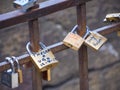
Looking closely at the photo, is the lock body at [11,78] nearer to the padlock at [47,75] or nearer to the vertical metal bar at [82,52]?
the padlock at [47,75]

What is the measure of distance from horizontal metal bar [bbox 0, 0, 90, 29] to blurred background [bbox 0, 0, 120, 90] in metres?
1.07

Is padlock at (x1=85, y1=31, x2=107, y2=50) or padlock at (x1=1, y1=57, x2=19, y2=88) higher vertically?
padlock at (x1=85, y1=31, x2=107, y2=50)

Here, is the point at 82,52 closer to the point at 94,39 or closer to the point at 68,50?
the point at 94,39

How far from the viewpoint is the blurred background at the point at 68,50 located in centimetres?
217

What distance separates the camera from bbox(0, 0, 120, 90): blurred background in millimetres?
2168

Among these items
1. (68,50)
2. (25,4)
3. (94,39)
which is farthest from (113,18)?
(68,50)

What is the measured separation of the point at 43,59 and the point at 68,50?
143cm

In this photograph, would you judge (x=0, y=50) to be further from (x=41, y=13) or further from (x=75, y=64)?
(x=41, y=13)

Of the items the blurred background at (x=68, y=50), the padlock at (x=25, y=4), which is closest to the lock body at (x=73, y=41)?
the padlock at (x=25, y=4)

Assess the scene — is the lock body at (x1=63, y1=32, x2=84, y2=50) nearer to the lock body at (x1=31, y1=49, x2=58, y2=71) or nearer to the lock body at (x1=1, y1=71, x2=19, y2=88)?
the lock body at (x1=31, y1=49, x2=58, y2=71)

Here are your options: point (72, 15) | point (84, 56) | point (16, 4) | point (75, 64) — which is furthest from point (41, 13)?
point (75, 64)

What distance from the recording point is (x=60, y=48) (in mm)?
1061

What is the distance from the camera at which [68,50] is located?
243 centimetres

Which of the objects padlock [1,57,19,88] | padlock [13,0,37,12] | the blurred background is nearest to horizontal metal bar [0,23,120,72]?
padlock [1,57,19,88]
